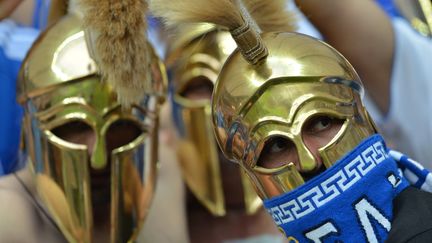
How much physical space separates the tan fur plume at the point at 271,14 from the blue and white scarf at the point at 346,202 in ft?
0.74

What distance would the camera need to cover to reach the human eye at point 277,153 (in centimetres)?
100

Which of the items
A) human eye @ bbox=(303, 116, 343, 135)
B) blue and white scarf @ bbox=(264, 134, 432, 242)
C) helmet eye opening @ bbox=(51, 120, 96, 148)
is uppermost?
human eye @ bbox=(303, 116, 343, 135)

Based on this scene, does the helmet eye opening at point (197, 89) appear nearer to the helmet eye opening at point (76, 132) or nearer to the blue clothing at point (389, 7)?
the helmet eye opening at point (76, 132)

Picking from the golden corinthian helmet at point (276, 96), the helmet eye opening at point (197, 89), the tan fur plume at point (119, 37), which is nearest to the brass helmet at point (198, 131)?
the helmet eye opening at point (197, 89)

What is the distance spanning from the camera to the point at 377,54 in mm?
1721

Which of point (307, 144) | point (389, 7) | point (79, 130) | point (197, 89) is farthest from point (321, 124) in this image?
point (389, 7)

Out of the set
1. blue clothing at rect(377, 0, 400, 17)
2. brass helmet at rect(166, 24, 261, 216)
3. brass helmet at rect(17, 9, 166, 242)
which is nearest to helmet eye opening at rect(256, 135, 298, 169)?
brass helmet at rect(17, 9, 166, 242)

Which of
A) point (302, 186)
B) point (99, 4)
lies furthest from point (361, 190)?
point (99, 4)

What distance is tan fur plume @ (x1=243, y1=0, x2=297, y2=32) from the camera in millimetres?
1103

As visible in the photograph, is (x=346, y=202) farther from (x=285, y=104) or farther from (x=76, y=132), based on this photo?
(x=76, y=132)

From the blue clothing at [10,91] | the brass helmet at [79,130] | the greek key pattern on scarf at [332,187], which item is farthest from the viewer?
the blue clothing at [10,91]

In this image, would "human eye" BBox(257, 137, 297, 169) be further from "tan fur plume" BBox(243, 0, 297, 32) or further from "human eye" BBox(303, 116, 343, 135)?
"tan fur plume" BBox(243, 0, 297, 32)

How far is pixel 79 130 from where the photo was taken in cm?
128

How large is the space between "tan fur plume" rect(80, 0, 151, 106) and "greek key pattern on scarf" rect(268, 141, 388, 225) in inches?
11.5
